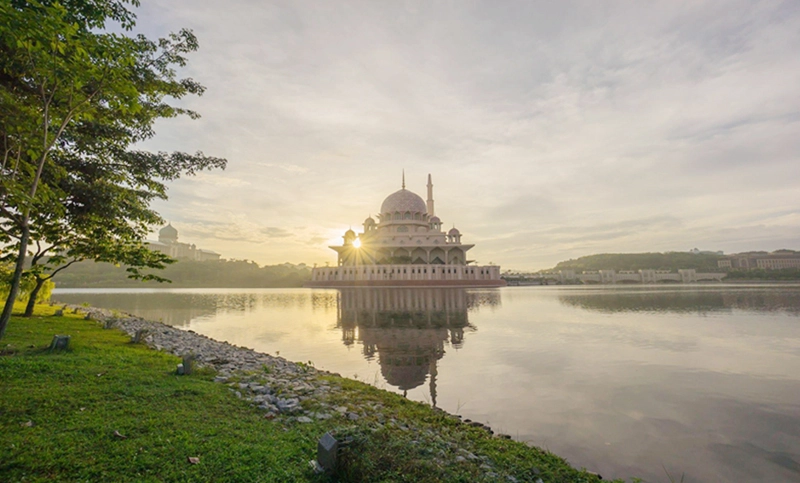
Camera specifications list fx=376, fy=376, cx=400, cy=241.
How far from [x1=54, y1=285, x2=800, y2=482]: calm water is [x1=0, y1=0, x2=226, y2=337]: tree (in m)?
6.00

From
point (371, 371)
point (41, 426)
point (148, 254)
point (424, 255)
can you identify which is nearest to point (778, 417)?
point (371, 371)

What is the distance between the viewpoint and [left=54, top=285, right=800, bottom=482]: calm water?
5238mm

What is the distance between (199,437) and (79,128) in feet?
32.9

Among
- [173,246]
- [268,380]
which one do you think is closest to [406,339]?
[268,380]

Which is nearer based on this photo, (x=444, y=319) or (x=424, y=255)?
(x=444, y=319)

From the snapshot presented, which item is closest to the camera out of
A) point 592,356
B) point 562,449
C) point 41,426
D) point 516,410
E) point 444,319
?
point 41,426

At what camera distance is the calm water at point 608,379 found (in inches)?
206

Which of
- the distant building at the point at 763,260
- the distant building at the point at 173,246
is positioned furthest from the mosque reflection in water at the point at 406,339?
the distant building at the point at 763,260

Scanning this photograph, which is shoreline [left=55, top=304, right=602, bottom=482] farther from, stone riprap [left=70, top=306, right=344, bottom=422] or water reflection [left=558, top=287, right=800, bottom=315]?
water reflection [left=558, top=287, right=800, bottom=315]

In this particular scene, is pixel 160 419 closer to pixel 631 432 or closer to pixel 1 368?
pixel 1 368

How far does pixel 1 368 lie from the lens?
621 centimetres

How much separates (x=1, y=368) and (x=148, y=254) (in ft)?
20.4

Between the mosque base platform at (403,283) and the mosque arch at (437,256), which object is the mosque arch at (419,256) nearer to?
the mosque arch at (437,256)

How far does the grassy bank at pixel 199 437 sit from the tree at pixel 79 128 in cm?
251
